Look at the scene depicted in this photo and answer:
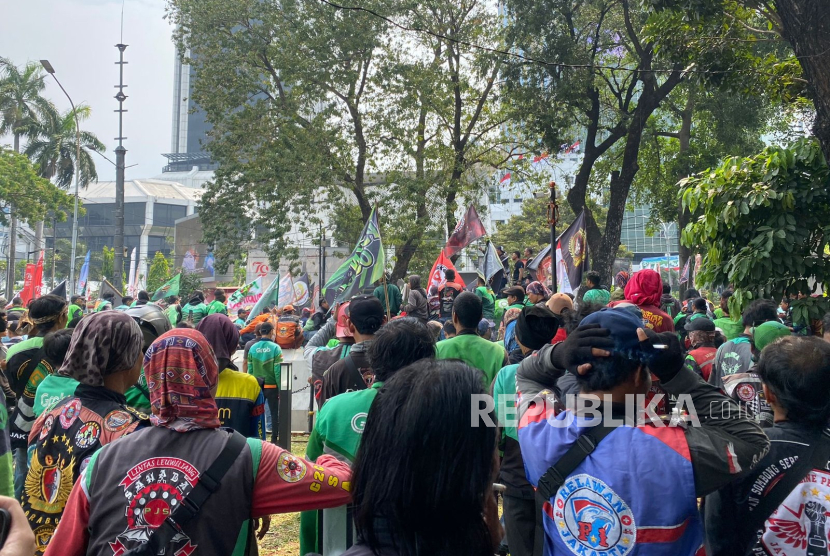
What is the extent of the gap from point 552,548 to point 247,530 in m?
1.08

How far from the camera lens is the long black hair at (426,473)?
1782 mm

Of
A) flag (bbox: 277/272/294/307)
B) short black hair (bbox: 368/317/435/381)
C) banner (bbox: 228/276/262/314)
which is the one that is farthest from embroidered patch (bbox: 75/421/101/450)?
banner (bbox: 228/276/262/314)

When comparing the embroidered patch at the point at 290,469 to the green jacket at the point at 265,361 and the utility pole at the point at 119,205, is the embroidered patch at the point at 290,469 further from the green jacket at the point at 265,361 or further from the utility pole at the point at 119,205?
the utility pole at the point at 119,205

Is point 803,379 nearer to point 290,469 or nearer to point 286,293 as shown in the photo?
point 290,469

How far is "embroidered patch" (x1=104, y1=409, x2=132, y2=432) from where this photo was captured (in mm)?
3140

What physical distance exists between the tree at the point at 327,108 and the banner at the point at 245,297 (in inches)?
179

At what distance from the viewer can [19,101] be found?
1682 inches

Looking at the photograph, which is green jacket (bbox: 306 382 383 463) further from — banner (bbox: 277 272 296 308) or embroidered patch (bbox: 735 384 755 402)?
banner (bbox: 277 272 296 308)

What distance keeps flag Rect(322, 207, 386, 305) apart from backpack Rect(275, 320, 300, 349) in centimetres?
287

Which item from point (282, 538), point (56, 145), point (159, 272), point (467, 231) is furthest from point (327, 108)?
point (159, 272)

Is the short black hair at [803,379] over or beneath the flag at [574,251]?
beneath

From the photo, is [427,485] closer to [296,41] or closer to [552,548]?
[552,548]

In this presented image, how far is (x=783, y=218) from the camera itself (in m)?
7.97

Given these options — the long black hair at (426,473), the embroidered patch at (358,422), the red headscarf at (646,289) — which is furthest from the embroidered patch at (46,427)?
the red headscarf at (646,289)
